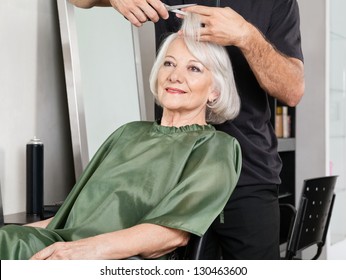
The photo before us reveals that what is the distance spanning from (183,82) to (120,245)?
52 centimetres

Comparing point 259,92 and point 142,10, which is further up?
point 142,10

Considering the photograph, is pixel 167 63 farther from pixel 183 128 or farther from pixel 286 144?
pixel 286 144

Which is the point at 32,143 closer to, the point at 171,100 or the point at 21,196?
the point at 21,196

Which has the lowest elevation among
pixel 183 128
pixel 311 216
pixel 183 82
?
pixel 311 216

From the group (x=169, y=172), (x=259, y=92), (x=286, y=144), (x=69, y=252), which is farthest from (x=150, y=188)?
(x=286, y=144)

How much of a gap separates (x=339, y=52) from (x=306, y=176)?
0.99 m

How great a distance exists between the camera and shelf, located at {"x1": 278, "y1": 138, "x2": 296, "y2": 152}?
429cm

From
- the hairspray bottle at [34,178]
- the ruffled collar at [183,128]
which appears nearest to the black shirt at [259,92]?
the ruffled collar at [183,128]

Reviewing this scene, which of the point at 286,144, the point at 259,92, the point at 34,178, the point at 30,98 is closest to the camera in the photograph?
the point at 259,92

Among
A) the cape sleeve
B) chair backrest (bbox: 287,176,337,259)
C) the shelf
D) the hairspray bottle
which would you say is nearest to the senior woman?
the cape sleeve

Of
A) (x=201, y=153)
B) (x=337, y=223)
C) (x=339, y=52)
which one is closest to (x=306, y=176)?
(x=337, y=223)

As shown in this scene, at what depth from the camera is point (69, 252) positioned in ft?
4.85

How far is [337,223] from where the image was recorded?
15.8ft

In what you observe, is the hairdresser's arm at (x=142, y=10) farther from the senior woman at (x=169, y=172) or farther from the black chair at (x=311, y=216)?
the black chair at (x=311, y=216)
